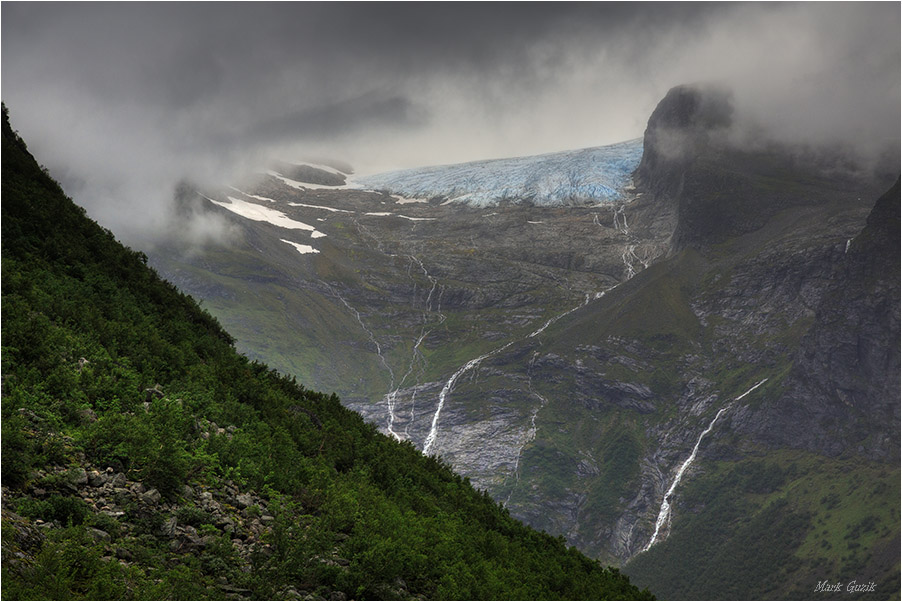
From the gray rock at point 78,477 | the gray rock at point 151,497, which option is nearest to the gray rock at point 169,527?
the gray rock at point 151,497

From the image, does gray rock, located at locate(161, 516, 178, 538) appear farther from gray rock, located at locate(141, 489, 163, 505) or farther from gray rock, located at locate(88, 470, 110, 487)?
gray rock, located at locate(88, 470, 110, 487)

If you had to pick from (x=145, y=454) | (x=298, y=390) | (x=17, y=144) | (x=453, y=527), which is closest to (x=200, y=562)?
(x=145, y=454)

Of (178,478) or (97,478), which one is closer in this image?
(97,478)

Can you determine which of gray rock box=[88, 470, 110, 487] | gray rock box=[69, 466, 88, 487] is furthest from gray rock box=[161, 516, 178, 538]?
gray rock box=[69, 466, 88, 487]

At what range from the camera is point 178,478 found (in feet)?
59.5

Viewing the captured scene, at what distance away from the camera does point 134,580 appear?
1434 centimetres

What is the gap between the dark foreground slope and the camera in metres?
15.2

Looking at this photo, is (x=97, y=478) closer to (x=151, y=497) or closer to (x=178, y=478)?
(x=151, y=497)

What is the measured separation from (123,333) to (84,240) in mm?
9393

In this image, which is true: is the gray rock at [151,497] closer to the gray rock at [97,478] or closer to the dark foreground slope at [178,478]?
the dark foreground slope at [178,478]

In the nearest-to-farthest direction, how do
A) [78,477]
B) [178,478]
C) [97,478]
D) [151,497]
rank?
[78,477] → [97,478] → [151,497] → [178,478]

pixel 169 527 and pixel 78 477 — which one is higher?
pixel 78 477

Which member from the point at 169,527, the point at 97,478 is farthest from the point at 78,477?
the point at 169,527

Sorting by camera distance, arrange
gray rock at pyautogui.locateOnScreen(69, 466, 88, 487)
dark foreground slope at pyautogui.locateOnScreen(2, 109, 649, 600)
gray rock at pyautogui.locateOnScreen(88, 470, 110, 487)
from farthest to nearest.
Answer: gray rock at pyautogui.locateOnScreen(88, 470, 110, 487)
gray rock at pyautogui.locateOnScreen(69, 466, 88, 487)
dark foreground slope at pyautogui.locateOnScreen(2, 109, 649, 600)
